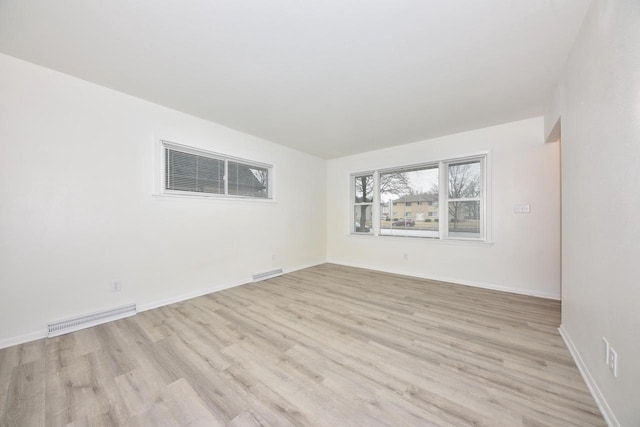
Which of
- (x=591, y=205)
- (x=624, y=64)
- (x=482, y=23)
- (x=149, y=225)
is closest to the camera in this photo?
(x=624, y=64)

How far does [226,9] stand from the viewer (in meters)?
1.54

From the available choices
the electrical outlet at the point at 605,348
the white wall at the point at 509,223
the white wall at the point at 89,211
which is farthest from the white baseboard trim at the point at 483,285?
the white wall at the point at 89,211

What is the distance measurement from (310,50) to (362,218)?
380cm

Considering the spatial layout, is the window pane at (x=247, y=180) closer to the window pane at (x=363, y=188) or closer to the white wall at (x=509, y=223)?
the window pane at (x=363, y=188)

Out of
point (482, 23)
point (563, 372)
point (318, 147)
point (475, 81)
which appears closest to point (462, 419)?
point (563, 372)

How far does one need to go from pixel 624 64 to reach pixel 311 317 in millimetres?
2894

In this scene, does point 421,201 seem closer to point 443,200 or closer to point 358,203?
point 443,200

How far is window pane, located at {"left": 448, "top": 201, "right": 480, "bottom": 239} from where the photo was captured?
12.3 ft

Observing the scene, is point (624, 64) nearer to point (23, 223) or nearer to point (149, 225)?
point (149, 225)

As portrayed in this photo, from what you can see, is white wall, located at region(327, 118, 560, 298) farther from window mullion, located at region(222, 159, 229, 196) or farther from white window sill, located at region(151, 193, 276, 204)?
window mullion, located at region(222, 159, 229, 196)

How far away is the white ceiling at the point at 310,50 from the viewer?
1548 mm

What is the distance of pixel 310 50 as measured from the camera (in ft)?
6.27

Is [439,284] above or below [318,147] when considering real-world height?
below

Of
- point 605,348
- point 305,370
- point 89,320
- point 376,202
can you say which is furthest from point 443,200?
point 89,320
